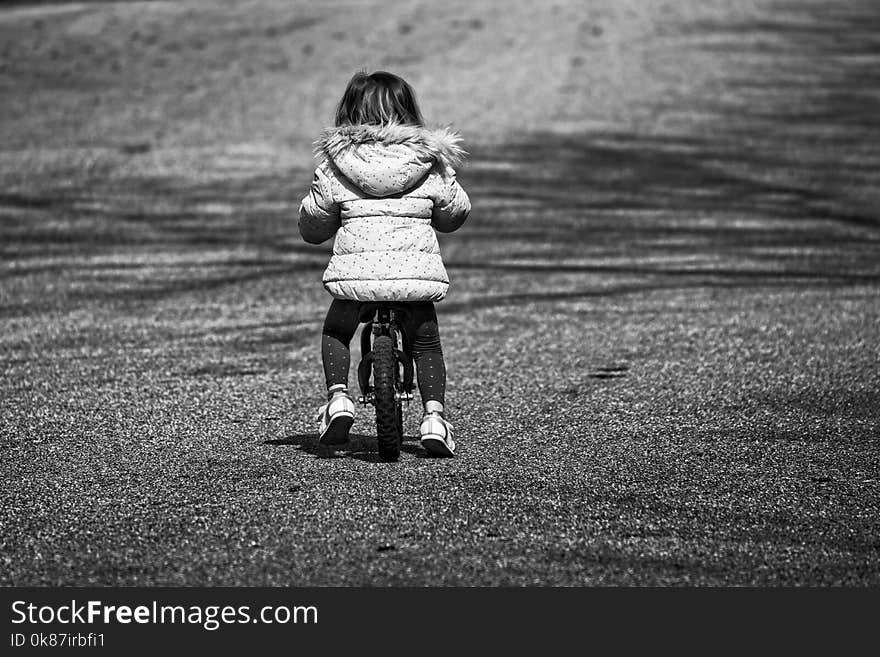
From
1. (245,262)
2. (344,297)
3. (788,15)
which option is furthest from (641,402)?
(788,15)

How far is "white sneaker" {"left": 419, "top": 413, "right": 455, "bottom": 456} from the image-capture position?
5.39 m

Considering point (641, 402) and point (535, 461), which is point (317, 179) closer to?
→ point (535, 461)

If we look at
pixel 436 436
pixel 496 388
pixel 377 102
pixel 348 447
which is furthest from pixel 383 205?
pixel 496 388

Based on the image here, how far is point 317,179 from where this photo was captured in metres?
5.50

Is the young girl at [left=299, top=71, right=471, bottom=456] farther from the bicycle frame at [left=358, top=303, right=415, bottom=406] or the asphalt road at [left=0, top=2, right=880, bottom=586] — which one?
the asphalt road at [left=0, top=2, right=880, bottom=586]

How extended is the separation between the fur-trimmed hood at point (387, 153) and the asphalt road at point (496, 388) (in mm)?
1064

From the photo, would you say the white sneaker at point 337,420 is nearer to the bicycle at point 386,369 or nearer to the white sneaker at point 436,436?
the bicycle at point 386,369

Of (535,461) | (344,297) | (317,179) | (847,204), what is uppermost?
(317,179)

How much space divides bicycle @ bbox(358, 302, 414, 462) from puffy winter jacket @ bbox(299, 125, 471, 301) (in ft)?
0.42

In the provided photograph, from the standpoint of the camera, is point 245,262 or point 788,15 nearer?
point 245,262

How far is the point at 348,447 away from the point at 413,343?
518mm

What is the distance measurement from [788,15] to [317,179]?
66.5 ft

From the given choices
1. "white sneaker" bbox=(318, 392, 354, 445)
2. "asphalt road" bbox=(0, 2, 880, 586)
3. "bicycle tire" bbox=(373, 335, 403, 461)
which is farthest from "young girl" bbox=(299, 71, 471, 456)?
"asphalt road" bbox=(0, 2, 880, 586)

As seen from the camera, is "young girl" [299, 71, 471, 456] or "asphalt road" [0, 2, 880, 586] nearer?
"asphalt road" [0, 2, 880, 586]
